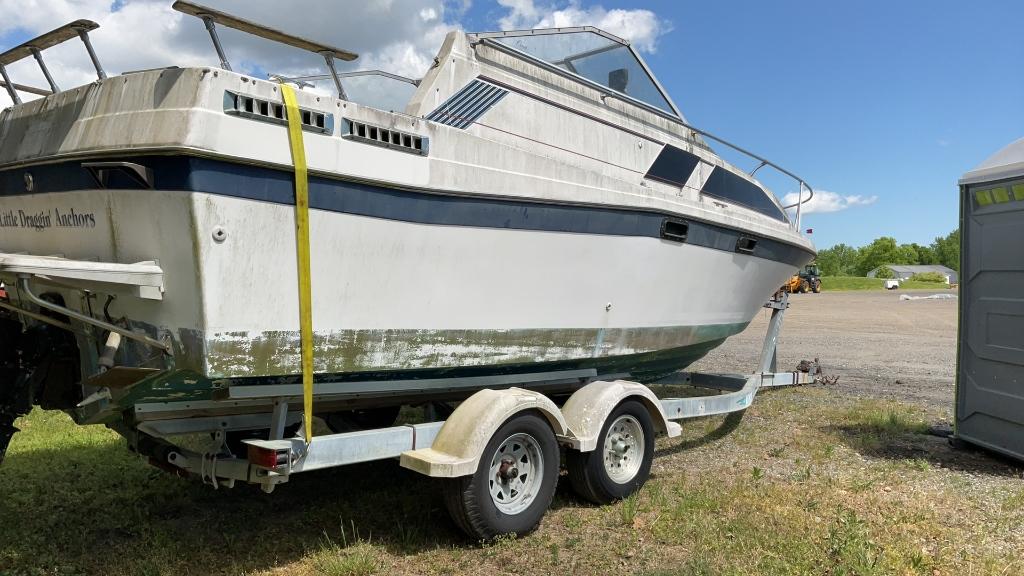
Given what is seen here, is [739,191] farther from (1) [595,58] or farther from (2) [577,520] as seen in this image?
(2) [577,520]

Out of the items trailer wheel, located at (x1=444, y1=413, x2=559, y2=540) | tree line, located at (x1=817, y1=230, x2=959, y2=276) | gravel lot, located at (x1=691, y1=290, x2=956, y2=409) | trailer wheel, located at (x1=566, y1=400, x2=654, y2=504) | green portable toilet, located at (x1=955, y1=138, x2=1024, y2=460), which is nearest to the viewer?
trailer wheel, located at (x1=444, y1=413, x2=559, y2=540)

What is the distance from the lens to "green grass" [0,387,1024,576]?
11.3 feet

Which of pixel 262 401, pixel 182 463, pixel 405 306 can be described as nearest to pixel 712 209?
pixel 405 306

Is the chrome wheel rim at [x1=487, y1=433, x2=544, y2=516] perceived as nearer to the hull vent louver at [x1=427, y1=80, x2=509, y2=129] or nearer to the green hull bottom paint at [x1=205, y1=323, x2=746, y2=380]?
the green hull bottom paint at [x1=205, y1=323, x2=746, y2=380]

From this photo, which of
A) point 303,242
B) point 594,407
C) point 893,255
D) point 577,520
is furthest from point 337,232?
point 893,255

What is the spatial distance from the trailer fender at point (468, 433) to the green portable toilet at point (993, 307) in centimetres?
363

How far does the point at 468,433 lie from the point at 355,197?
1313 mm

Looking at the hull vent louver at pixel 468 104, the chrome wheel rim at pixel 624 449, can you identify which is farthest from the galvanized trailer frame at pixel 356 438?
the hull vent louver at pixel 468 104

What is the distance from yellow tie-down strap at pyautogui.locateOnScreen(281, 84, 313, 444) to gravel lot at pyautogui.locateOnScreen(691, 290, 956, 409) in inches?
248

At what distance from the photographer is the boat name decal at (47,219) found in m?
3.23

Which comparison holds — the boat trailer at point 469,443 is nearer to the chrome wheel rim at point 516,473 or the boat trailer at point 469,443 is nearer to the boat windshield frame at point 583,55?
the chrome wheel rim at point 516,473

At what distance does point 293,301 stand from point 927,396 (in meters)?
7.25

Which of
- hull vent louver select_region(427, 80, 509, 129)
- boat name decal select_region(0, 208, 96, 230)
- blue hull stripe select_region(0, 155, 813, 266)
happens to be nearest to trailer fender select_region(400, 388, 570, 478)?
blue hull stripe select_region(0, 155, 813, 266)

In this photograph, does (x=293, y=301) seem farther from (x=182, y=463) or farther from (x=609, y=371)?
(x=609, y=371)
